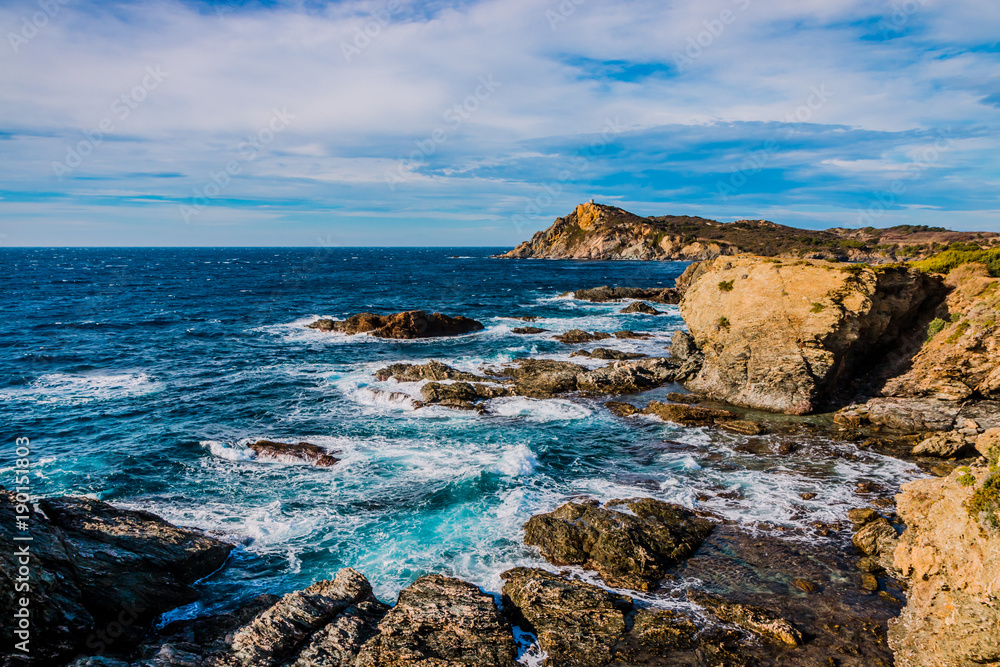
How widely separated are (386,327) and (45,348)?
92.3ft

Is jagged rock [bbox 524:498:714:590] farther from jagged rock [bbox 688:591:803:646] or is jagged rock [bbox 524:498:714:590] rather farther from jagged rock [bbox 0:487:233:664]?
jagged rock [bbox 0:487:233:664]

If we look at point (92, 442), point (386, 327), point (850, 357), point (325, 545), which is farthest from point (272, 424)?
point (850, 357)

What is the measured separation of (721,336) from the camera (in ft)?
103

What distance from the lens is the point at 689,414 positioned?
26156 millimetres

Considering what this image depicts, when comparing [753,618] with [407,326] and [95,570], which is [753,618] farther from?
[407,326]

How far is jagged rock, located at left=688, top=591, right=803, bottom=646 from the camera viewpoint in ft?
38.0

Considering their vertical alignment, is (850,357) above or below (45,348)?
above

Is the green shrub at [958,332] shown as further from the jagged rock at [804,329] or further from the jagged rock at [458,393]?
the jagged rock at [458,393]

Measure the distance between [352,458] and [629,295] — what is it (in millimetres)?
60676

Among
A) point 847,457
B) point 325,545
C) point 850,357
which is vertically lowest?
point 325,545

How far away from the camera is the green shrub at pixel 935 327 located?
87.2 ft

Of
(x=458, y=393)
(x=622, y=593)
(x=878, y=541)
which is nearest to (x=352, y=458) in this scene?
(x=458, y=393)

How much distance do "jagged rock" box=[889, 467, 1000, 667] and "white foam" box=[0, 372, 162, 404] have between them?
37523 mm

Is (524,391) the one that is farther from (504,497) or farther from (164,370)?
(164,370)
